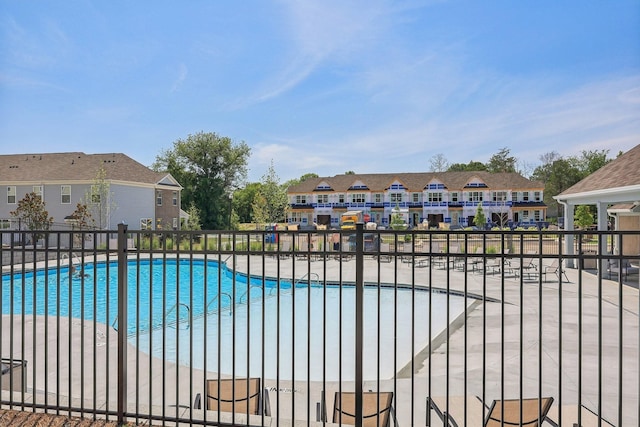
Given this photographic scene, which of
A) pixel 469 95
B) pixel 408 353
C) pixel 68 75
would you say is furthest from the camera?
pixel 469 95

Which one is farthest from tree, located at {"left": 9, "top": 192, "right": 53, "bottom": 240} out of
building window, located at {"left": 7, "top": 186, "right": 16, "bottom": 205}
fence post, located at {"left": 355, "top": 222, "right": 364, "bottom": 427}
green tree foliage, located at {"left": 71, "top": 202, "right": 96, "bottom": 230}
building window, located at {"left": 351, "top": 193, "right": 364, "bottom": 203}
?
building window, located at {"left": 351, "top": 193, "right": 364, "bottom": 203}

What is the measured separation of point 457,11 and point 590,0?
5663 mm

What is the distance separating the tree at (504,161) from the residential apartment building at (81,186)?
1976 inches

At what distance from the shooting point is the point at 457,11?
14961 millimetres

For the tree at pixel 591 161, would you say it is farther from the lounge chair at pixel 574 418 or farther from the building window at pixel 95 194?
the lounge chair at pixel 574 418

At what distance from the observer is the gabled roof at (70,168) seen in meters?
31.4

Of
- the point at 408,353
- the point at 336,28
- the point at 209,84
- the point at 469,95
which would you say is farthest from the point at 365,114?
the point at 408,353

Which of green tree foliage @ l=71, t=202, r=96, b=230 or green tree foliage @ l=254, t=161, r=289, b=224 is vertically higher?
green tree foliage @ l=254, t=161, r=289, b=224

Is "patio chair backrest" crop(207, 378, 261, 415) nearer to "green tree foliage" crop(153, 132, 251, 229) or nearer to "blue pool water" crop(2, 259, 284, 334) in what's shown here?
"blue pool water" crop(2, 259, 284, 334)

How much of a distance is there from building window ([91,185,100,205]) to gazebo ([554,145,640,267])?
26159 mm

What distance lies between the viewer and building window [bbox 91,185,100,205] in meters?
28.8

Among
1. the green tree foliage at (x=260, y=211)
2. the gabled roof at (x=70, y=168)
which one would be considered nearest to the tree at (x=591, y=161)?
the green tree foliage at (x=260, y=211)

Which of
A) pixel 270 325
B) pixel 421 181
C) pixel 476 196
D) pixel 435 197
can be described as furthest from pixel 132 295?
pixel 476 196

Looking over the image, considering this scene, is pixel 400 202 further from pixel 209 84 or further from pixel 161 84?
pixel 161 84
